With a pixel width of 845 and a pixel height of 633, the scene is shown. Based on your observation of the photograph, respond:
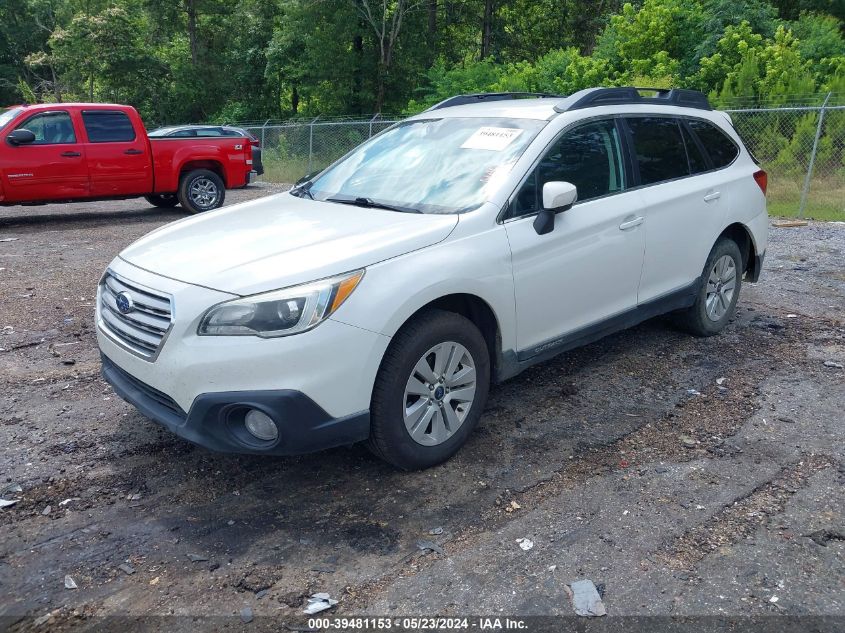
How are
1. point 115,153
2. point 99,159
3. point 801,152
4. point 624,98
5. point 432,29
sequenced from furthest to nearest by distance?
point 432,29 → point 801,152 → point 115,153 → point 99,159 → point 624,98

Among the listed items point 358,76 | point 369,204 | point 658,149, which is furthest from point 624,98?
point 358,76

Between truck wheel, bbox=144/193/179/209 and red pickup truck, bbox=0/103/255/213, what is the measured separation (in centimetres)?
48

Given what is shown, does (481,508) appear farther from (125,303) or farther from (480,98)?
(480,98)

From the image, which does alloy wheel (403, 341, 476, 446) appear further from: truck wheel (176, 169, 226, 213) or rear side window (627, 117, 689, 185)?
truck wheel (176, 169, 226, 213)

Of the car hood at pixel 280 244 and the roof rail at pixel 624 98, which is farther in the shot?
the roof rail at pixel 624 98

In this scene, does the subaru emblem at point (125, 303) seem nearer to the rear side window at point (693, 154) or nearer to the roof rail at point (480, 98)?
the roof rail at point (480, 98)

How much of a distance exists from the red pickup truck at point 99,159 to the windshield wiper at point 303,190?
817 cm

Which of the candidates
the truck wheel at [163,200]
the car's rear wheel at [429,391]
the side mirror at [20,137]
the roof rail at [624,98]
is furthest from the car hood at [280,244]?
the truck wheel at [163,200]

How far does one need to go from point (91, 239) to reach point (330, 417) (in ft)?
28.8

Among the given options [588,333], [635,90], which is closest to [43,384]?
[588,333]

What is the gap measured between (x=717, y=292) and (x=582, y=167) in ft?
6.49

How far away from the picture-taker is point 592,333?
14.8 feet

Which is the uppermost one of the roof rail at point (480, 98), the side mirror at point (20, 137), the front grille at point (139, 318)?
the roof rail at point (480, 98)

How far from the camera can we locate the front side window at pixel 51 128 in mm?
11312
